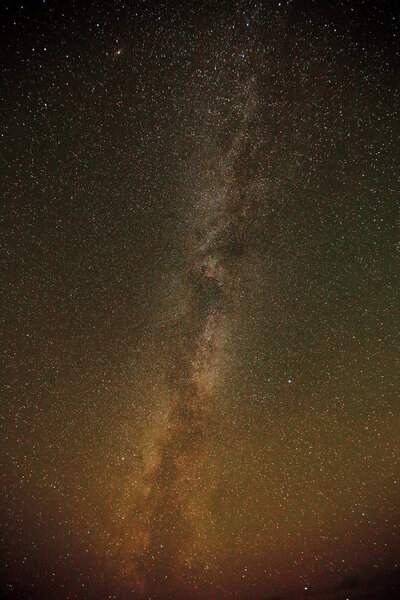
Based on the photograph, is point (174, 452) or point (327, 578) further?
point (327, 578)

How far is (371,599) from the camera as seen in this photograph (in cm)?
459

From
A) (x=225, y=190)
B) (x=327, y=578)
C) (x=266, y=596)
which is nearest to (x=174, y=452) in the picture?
(x=225, y=190)

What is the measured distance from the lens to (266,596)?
318cm

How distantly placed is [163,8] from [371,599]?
7.29 metres

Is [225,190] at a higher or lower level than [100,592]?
higher

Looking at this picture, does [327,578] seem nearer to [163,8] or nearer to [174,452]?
[174,452]

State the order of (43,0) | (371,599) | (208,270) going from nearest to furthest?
(43,0), (208,270), (371,599)

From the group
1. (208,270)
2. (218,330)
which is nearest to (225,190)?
(208,270)

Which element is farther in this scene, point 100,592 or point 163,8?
point 100,592

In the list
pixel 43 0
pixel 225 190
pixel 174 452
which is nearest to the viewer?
pixel 43 0

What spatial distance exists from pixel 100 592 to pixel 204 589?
0.89m

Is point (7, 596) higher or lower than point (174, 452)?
lower

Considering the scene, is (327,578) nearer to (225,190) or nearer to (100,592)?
(100,592)

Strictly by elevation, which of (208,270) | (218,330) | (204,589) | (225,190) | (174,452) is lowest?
(204,589)
